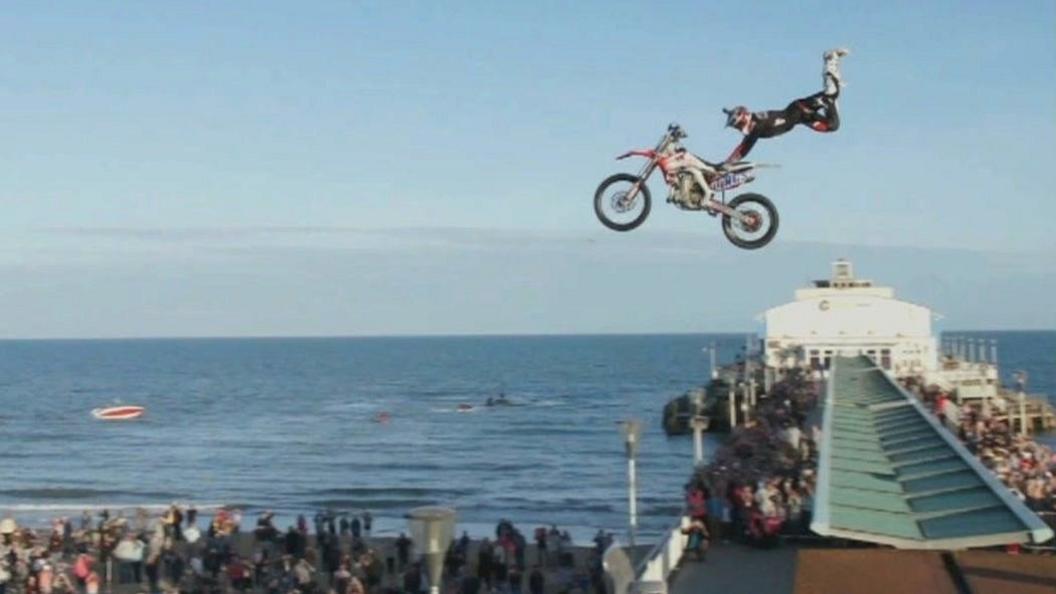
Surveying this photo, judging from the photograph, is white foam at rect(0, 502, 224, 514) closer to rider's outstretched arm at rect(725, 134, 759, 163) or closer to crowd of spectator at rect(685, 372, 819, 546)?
crowd of spectator at rect(685, 372, 819, 546)

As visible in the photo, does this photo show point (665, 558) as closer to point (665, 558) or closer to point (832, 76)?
point (665, 558)

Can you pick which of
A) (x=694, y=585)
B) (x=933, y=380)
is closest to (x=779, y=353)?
(x=933, y=380)

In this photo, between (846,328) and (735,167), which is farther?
(846,328)

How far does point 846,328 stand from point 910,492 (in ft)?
176

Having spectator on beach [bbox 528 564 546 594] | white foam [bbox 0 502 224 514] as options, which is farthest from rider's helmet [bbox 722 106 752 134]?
white foam [bbox 0 502 224 514]

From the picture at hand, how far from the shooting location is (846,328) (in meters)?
71.8

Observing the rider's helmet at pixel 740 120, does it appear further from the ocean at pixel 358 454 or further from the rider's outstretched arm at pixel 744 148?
the ocean at pixel 358 454

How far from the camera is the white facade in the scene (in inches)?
2753

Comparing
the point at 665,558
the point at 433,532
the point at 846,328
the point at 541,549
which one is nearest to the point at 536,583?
the point at 541,549

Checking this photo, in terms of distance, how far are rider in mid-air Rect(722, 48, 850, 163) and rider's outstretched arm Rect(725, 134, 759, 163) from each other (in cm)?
1

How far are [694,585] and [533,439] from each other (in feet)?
222

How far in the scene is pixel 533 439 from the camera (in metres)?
85.6

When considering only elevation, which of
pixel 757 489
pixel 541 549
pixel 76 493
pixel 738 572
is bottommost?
pixel 76 493

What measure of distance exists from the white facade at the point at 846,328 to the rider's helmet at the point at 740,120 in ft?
192
